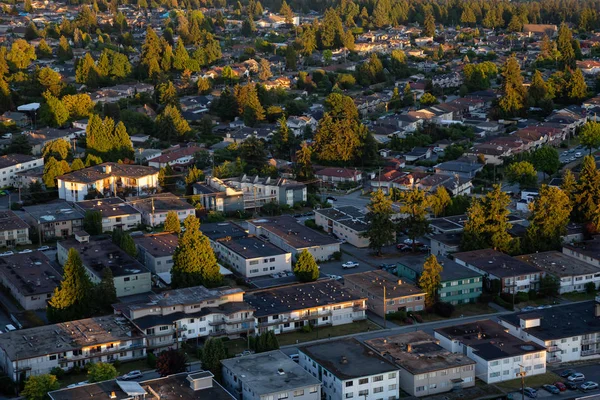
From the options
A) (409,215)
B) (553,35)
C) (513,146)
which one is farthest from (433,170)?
(553,35)

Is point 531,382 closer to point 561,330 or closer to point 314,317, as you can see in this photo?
point 561,330

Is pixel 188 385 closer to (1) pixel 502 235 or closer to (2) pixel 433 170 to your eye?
(1) pixel 502 235

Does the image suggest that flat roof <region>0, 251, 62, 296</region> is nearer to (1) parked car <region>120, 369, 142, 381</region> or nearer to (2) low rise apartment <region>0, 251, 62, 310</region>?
(2) low rise apartment <region>0, 251, 62, 310</region>

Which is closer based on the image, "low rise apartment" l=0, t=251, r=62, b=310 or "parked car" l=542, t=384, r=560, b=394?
"parked car" l=542, t=384, r=560, b=394

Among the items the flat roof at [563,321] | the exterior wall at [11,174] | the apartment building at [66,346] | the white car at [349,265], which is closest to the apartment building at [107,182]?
the exterior wall at [11,174]

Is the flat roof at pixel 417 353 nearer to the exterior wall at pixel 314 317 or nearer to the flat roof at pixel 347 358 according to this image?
the flat roof at pixel 347 358

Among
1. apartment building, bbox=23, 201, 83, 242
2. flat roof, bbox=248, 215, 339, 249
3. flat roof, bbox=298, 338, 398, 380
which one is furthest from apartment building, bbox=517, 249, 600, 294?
apartment building, bbox=23, 201, 83, 242
